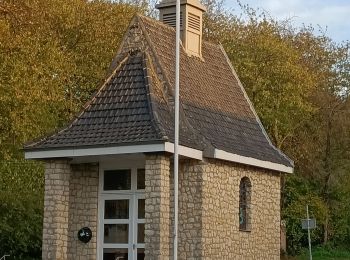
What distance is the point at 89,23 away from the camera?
111ft

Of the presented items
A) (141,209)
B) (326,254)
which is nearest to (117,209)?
→ (141,209)

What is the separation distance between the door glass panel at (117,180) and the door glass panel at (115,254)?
5.32ft

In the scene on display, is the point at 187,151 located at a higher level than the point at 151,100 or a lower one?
lower

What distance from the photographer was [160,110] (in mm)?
20344

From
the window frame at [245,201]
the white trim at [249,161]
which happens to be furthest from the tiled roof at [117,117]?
the window frame at [245,201]

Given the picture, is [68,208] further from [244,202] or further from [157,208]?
[244,202]

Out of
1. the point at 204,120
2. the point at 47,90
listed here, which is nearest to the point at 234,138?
the point at 204,120

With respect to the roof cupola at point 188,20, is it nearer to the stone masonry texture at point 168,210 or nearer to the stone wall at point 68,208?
the stone masonry texture at point 168,210

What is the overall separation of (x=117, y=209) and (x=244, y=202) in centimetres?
376

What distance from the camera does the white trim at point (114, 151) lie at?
19.0 metres

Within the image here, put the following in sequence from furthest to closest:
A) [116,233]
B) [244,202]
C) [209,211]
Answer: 1. [244,202]
2. [116,233]
3. [209,211]

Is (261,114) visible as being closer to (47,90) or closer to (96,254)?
(47,90)

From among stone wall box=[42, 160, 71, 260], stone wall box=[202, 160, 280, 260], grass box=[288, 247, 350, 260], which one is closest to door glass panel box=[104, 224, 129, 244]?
stone wall box=[42, 160, 71, 260]

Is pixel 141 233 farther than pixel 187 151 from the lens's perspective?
Yes
